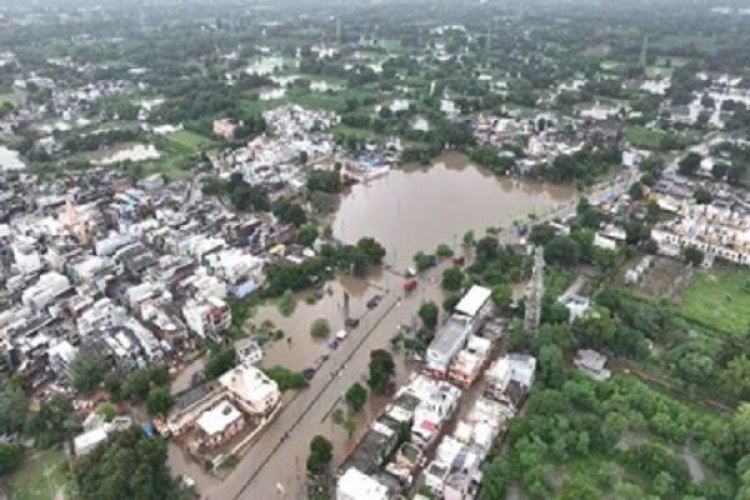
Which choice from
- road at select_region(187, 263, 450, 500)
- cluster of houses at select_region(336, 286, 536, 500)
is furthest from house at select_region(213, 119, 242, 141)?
cluster of houses at select_region(336, 286, 536, 500)

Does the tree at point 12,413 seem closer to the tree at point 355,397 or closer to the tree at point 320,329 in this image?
the tree at point 320,329

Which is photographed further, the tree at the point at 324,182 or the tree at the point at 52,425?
the tree at the point at 324,182

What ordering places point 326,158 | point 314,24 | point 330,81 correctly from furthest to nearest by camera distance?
point 314,24, point 330,81, point 326,158

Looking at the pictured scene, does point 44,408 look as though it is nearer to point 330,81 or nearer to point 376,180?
point 376,180

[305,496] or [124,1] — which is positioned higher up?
[305,496]

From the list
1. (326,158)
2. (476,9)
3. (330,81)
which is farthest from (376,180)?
(476,9)

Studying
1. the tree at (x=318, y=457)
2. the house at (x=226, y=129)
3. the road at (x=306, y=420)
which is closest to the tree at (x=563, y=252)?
the road at (x=306, y=420)
